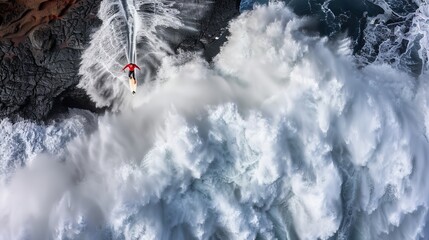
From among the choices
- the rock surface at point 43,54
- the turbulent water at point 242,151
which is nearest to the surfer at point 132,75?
the turbulent water at point 242,151

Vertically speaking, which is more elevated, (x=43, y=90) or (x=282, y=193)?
(x=43, y=90)

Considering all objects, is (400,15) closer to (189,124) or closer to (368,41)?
(368,41)

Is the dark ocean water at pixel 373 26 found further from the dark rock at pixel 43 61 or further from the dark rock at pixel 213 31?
the dark rock at pixel 43 61

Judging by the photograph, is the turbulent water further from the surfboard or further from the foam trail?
the surfboard

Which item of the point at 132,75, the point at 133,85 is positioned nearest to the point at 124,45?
the point at 132,75

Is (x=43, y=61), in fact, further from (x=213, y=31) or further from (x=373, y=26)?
(x=373, y=26)

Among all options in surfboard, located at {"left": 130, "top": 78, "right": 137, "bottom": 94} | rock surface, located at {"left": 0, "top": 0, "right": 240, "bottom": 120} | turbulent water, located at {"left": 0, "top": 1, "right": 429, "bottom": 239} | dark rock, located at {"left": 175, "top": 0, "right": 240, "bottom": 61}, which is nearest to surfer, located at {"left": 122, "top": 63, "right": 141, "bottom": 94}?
surfboard, located at {"left": 130, "top": 78, "right": 137, "bottom": 94}

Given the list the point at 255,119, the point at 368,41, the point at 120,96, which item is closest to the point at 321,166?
the point at 255,119
